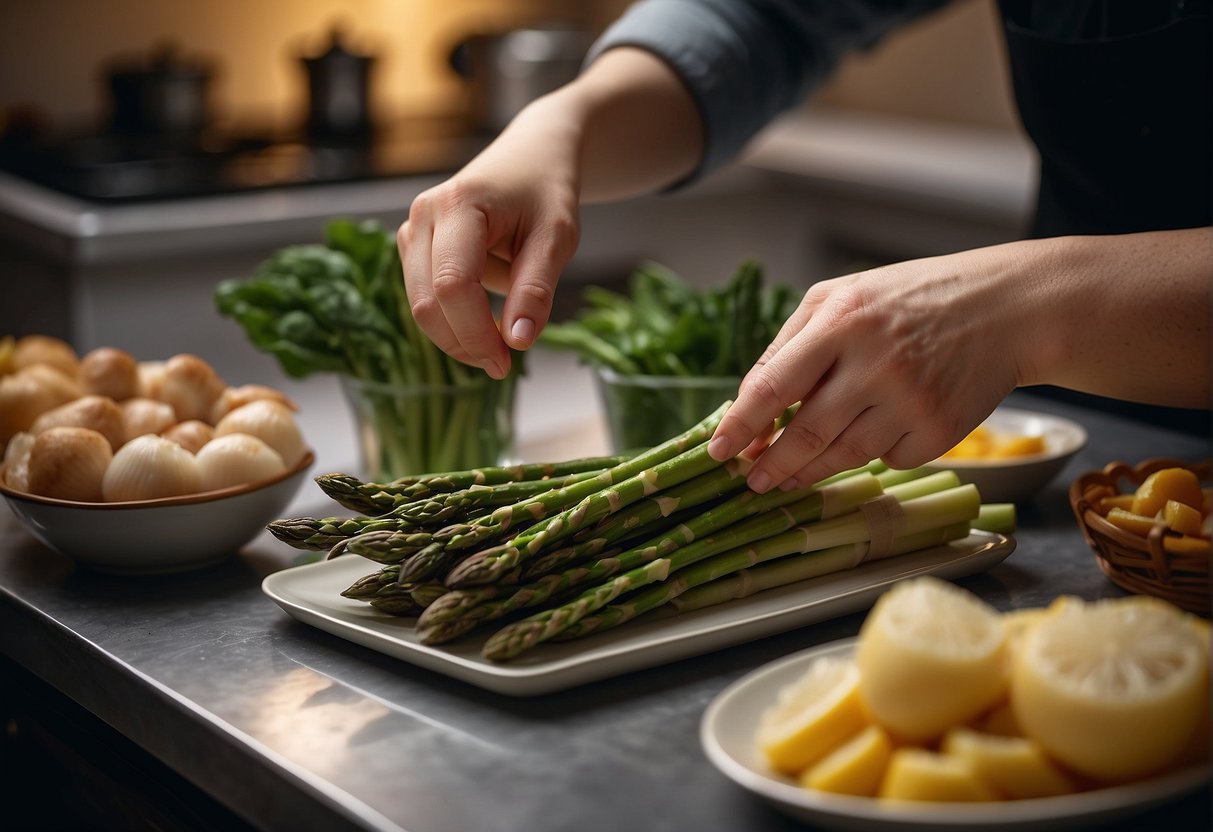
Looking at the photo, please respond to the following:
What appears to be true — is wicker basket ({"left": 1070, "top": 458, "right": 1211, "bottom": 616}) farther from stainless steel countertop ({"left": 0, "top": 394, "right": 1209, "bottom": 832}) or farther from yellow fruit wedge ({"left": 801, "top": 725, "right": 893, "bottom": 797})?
yellow fruit wedge ({"left": 801, "top": 725, "right": 893, "bottom": 797})

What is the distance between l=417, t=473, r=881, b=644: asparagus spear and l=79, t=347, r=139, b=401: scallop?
0.53 m

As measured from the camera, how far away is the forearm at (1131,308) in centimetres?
94

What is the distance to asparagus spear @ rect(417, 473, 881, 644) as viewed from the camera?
0.91 metres

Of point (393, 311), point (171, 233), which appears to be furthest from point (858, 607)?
point (171, 233)

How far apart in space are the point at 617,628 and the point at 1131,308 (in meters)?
0.45

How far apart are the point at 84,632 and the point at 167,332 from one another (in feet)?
5.63

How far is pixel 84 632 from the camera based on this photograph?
1004mm

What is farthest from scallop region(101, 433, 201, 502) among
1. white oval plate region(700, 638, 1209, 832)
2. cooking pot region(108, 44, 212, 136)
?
cooking pot region(108, 44, 212, 136)

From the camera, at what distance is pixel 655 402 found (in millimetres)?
1353

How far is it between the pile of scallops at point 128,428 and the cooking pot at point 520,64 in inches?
82.7

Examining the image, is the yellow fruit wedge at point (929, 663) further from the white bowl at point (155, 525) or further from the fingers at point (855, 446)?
the white bowl at point (155, 525)

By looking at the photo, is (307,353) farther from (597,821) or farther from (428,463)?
(597,821)

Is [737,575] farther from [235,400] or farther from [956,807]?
[235,400]

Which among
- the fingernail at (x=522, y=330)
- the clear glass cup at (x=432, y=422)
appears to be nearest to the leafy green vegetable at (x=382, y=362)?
the clear glass cup at (x=432, y=422)
